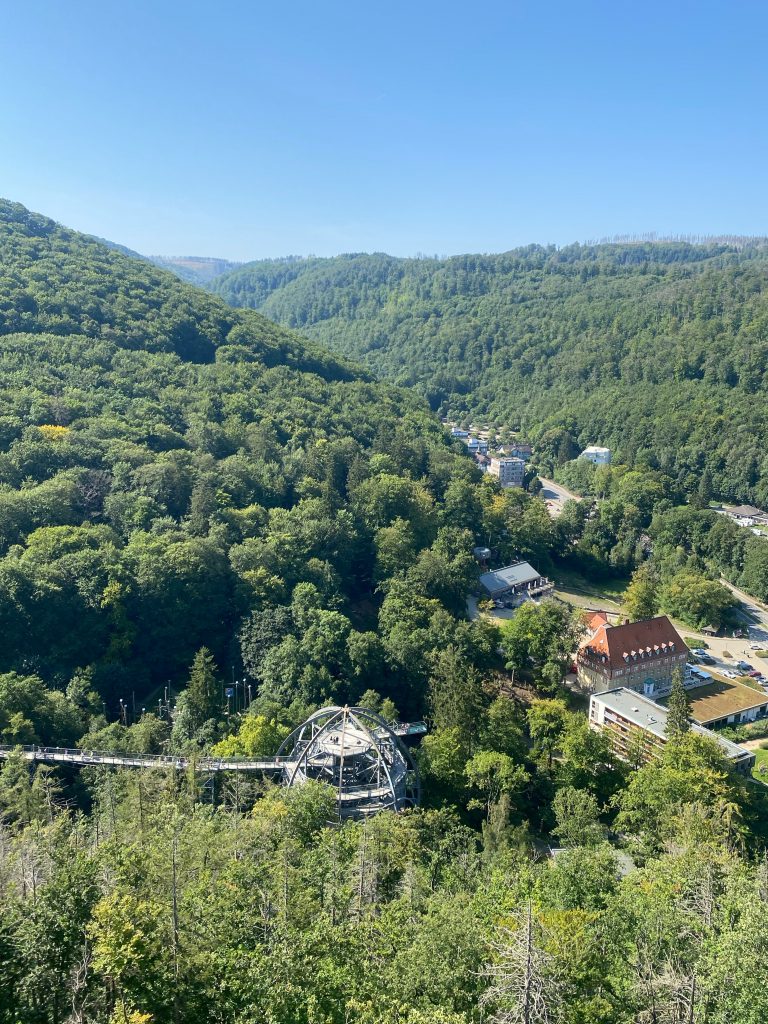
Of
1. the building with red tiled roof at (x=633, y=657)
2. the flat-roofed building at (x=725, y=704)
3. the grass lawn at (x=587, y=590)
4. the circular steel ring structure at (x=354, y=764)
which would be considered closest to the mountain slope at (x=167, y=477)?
the circular steel ring structure at (x=354, y=764)

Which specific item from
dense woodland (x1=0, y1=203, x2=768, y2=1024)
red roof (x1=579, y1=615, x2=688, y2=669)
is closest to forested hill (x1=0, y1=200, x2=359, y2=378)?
dense woodland (x1=0, y1=203, x2=768, y2=1024)

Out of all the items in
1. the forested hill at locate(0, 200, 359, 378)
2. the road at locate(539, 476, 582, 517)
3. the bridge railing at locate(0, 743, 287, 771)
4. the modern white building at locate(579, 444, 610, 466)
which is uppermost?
the forested hill at locate(0, 200, 359, 378)

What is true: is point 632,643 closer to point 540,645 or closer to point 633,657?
point 633,657

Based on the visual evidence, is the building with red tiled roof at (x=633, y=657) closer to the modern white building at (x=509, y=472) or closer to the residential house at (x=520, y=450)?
the modern white building at (x=509, y=472)

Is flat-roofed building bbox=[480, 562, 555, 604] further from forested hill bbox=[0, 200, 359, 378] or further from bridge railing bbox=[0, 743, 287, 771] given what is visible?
forested hill bbox=[0, 200, 359, 378]

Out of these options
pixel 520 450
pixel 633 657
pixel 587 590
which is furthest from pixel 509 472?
pixel 633 657

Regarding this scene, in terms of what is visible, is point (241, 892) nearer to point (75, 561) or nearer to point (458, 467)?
point (75, 561)
